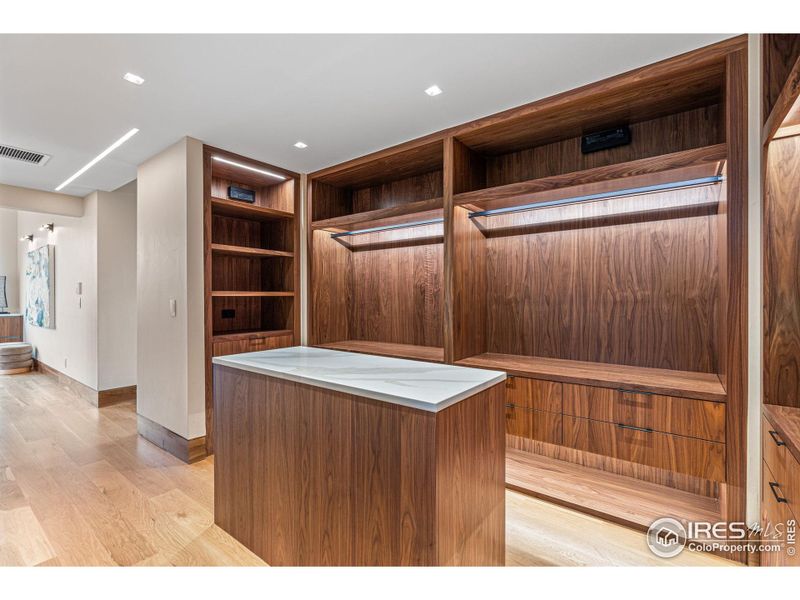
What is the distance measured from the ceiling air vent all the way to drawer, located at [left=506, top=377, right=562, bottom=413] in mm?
4178

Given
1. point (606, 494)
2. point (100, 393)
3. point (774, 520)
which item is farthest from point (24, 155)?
point (774, 520)

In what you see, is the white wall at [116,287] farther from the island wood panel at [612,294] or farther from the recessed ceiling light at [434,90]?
the island wood panel at [612,294]

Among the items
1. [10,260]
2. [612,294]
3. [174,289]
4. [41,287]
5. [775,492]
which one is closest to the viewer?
[775,492]

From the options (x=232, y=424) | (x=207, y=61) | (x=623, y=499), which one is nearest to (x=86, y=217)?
(x=207, y=61)

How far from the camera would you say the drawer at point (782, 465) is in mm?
Result: 1194

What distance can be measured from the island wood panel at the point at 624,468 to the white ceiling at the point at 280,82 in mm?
1970

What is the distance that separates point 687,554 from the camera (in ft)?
6.07

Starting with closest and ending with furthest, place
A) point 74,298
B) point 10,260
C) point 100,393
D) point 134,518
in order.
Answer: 1. point 134,518
2. point 100,393
3. point 74,298
4. point 10,260

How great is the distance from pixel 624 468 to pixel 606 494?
0.95 ft

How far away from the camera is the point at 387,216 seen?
3.18m

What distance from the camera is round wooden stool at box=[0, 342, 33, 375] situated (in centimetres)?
581

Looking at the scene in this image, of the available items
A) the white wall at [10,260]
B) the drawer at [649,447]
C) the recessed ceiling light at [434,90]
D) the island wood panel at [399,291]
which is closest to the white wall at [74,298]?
the white wall at [10,260]

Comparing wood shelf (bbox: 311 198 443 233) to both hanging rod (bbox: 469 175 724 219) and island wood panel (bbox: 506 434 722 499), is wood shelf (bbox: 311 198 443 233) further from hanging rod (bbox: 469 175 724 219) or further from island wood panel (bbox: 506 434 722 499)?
island wood panel (bbox: 506 434 722 499)

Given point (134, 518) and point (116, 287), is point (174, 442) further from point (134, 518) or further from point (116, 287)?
point (116, 287)
